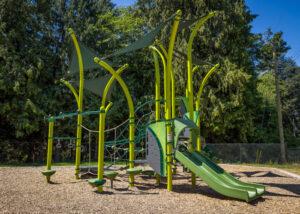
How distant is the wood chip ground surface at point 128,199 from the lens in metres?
5.12

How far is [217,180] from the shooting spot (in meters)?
6.04

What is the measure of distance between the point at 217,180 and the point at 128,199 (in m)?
1.67

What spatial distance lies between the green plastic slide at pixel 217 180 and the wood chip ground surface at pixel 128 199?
6.3 inches

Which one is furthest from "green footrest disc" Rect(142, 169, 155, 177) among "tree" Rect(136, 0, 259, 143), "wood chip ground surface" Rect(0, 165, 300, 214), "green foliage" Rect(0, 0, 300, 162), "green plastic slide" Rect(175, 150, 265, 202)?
"tree" Rect(136, 0, 259, 143)

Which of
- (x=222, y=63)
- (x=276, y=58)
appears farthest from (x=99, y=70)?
(x=276, y=58)

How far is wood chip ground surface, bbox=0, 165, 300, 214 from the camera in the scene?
512cm

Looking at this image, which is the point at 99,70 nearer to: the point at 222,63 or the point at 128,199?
the point at 222,63

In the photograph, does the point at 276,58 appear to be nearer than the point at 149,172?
No

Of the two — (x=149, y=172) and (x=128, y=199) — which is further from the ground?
(x=149, y=172)

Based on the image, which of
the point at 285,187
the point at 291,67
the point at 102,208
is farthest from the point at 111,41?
the point at 291,67

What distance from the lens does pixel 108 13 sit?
78.5 feet

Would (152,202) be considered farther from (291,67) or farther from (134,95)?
(291,67)

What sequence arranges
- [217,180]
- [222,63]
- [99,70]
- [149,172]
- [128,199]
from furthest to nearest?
[99,70] → [222,63] → [149,172] → [217,180] → [128,199]

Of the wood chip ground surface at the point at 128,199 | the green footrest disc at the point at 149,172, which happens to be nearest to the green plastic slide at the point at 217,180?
the wood chip ground surface at the point at 128,199
